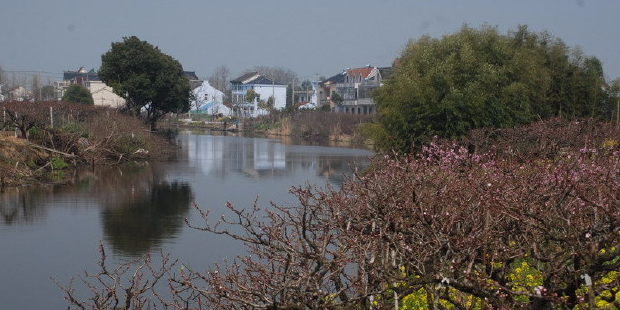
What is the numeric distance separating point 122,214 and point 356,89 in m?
65.0

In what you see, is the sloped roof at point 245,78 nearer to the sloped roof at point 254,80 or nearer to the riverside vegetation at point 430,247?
the sloped roof at point 254,80

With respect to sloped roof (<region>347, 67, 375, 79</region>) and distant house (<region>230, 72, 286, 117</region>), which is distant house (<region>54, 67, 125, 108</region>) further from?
sloped roof (<region>347, 67, 375, 79</region>)

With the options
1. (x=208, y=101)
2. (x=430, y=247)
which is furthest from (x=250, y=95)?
(x=430, y=247)

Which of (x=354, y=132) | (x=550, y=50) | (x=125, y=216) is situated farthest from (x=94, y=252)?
(x=354, y=132)

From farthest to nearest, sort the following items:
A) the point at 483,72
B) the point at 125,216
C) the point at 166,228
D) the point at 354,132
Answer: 1. the point at 354,132
2. the point at 483,72
3. the point at 125,216
4. the point at 166,228

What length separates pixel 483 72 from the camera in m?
28.0

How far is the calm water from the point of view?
14.3m

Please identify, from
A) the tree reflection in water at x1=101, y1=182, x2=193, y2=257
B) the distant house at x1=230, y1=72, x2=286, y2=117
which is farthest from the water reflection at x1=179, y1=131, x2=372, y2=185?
the distant house at x1=230, y1=72, x2=286, y2=117

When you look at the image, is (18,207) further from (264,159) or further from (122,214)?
(264,159)

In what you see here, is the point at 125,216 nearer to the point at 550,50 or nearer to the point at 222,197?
the point at 222,197

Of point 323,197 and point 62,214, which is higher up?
point 323,197

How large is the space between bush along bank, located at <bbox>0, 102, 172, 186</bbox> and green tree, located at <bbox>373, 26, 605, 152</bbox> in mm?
11589

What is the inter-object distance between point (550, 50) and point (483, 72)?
9.07m

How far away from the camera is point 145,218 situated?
784 inches
